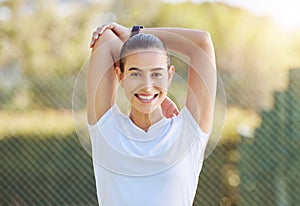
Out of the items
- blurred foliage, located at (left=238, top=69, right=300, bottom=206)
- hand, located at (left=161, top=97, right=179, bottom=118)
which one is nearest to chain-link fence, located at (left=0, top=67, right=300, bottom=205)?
blurred foliage, located at (left=238, top=69, right=300, bottom=206)

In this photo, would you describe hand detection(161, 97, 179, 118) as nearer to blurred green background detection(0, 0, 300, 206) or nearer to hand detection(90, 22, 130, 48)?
hand detection(90, 22, 130, 48)

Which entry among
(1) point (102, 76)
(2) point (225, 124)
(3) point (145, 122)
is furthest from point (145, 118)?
(2) point (225, 124)

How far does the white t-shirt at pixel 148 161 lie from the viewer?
1.12m

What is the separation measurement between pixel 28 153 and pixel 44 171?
4.5 inches

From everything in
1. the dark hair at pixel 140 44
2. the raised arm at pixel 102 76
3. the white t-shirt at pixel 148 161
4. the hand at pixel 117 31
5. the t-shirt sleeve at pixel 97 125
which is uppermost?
the dark hair at pixel 140 44

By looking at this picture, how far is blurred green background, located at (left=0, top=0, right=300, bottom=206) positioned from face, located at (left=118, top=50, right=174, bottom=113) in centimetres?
215

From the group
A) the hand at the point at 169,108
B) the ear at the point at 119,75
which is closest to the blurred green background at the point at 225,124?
the hand at the point at 169,108

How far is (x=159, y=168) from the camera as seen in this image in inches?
44.1

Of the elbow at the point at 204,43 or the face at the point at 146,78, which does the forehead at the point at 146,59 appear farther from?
the elbow at the point at 204,43

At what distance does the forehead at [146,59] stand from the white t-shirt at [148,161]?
106 millimetres

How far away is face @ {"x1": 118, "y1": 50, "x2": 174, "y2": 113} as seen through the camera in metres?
1.09

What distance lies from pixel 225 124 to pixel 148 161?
2128 millimetres

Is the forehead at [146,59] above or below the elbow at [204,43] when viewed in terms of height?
above

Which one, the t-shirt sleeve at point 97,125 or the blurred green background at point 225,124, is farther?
the blurred green background at point 225,124
